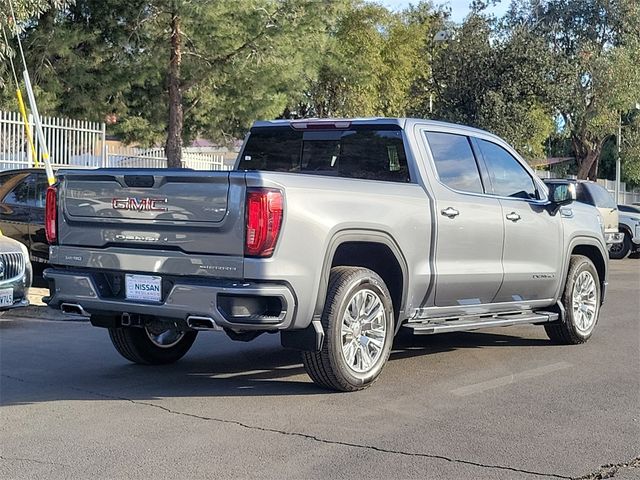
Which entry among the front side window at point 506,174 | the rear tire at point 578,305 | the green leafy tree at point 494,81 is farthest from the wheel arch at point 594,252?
the green leafy tree at point 494,81

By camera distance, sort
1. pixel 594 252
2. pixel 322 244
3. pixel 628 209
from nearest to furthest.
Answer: pixel 322 244, pixel 594 252, pixel 628 209

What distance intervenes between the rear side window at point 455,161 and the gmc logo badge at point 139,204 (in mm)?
2494

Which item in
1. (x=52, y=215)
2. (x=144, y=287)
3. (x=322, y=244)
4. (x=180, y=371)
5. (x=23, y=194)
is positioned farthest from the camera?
(x=23, y=194)

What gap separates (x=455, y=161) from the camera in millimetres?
7664

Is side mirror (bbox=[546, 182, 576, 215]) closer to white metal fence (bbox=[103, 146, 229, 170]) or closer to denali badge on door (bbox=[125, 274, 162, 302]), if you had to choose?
denali badge on door (bbox=[125, 274, 162, 302])

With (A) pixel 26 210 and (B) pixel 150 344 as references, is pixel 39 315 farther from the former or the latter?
(B) pixel 150 344

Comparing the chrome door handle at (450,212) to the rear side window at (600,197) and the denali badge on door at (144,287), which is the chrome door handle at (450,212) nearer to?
the denali badge on door at (144,287)

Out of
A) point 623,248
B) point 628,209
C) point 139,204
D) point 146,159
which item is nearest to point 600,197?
point 623,248

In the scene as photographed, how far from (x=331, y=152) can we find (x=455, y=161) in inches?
42.9

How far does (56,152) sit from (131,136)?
21.1 ft

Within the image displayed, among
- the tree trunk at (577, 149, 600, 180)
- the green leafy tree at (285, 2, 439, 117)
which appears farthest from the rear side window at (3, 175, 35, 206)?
the tree trunk at (577, 149, 600, 180)

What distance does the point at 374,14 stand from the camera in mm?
28891

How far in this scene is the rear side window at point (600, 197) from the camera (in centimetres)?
1970

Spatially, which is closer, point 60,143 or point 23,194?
point 23,194
